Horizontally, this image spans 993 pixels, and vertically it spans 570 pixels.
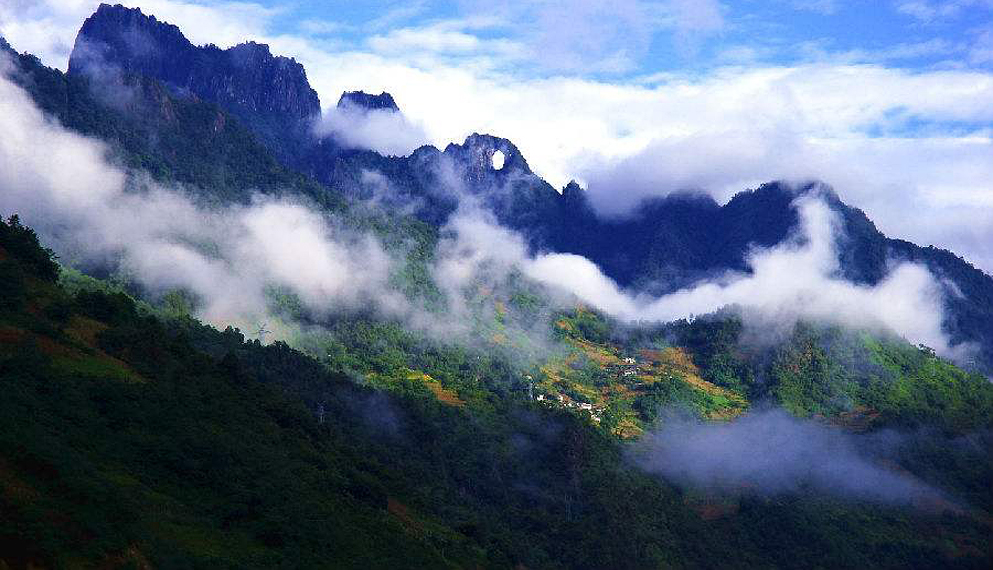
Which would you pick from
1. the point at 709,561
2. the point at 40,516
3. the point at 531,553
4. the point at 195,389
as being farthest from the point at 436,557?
the point at 709,561

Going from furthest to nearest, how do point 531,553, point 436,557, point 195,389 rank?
1. point 531,553
2. point 195,389
3. point 436,557

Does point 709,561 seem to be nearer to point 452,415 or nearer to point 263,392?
point 452,415

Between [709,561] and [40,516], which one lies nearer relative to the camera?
[40,516]

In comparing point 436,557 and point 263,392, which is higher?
point 263,392

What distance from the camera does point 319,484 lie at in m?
75.1

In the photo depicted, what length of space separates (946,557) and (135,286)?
520ft

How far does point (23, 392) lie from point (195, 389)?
22.0m

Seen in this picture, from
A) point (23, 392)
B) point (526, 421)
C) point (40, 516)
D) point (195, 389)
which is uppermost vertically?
point (526, 421)

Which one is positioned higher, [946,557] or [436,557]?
[946,557]

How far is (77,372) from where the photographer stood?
66.9 metres

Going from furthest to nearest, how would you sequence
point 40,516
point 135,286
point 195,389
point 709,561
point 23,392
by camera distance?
point 135,286 < point 709,561 < point 195,389 < point 23,392 < point 40,516

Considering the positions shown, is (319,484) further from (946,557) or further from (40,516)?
(946,557)

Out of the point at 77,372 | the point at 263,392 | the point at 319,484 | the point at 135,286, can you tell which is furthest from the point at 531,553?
the point at 135,286

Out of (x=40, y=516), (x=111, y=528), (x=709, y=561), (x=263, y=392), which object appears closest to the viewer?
(x=40, y=516)
